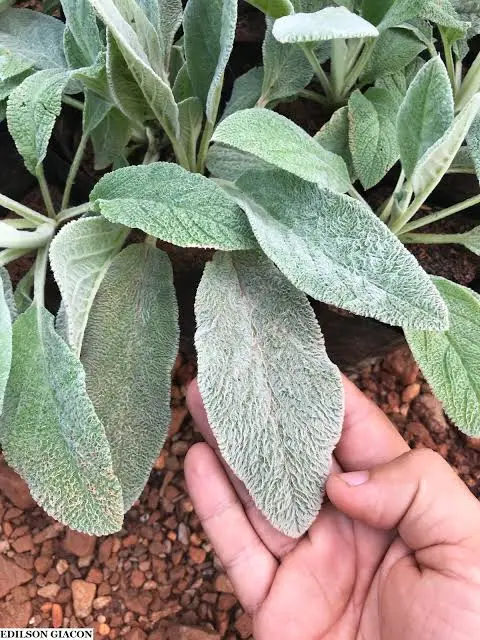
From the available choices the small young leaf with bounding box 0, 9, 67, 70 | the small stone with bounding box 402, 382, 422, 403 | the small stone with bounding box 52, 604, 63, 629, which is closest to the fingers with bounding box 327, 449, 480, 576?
the small stone with bounding box 402, 382, 422, 403

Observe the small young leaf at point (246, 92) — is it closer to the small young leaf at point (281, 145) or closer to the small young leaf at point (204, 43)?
the small young leaf at point (204, 43)

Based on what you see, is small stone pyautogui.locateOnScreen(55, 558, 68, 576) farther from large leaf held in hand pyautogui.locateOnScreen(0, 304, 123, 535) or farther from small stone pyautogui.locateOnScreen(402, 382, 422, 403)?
small stone pyautogui.locateOnScreen(402, 382, 422, 403)

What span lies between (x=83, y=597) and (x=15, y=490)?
199 millimetres

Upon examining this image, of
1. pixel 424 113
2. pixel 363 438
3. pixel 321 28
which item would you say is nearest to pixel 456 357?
pixel 363 438

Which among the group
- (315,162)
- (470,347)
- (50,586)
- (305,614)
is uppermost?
(315,162)

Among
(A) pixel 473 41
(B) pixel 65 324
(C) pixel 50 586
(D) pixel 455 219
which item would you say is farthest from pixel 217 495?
(A) pixel 473 41

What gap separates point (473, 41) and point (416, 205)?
0.47m

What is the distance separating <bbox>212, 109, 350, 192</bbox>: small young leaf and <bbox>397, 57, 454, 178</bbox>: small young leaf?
0.07 metres

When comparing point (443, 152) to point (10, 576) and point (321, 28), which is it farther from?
point (10, 576)

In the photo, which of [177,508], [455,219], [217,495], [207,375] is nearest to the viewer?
[207,375]

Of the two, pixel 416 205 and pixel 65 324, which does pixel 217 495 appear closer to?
pixel 65 324

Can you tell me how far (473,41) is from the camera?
3.47ft

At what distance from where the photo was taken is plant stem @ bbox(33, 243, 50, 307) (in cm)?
78

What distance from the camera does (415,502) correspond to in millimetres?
698
